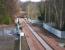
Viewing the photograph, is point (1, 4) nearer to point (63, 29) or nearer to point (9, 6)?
point (9, 6)

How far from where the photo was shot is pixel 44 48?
251 inches

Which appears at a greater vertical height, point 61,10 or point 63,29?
point 61,10

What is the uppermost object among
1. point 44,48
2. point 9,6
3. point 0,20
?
point 9,6

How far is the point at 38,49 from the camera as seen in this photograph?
625 centimetres

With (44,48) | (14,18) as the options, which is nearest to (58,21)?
(14,18)

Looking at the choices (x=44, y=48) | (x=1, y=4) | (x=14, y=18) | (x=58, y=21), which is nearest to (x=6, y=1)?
(x=1, y=4)

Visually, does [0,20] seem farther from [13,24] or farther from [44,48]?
[44,48]

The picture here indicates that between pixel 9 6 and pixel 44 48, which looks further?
pixel 9 6

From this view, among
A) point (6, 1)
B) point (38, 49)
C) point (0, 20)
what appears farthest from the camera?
point (6, 1)

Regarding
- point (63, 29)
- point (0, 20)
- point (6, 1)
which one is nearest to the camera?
point (63, 29)

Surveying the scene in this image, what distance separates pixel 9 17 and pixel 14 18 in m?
0.41

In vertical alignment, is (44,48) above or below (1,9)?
below

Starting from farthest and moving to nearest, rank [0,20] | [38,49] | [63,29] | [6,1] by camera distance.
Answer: [6,1] < [0,20] < [63,29] < [38,49]

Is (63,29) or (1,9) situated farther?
(1,9)
